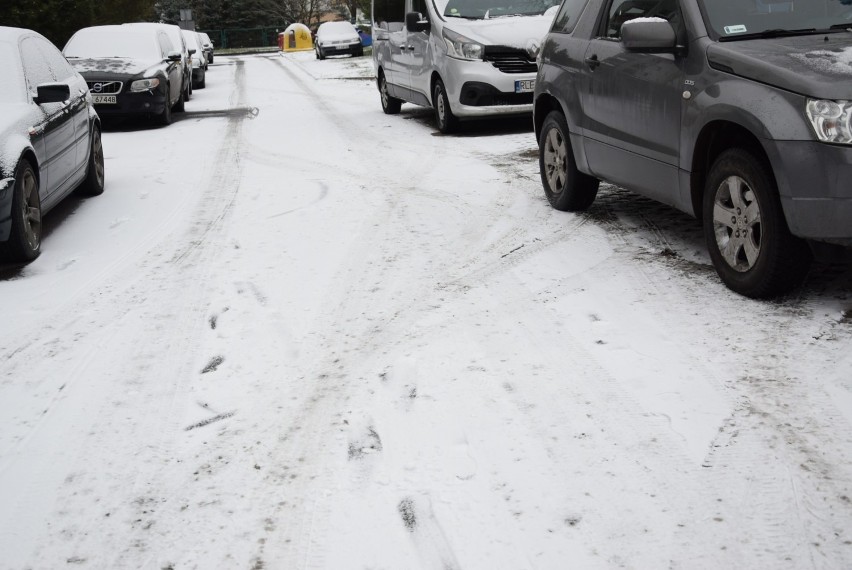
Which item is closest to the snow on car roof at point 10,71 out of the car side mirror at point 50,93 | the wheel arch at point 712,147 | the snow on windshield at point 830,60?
the car side mirror at point 50,93

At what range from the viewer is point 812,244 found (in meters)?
4.97

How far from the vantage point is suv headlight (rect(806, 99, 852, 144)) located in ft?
15.3

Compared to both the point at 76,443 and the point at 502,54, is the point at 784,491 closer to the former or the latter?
the point at 76,443

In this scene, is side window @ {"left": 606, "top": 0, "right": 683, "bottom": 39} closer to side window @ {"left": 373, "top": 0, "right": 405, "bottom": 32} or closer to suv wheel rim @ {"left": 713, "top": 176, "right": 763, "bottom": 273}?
suv wheel rim @ {"left": 713, "top": 176, "right": 763, "bottom": 273}

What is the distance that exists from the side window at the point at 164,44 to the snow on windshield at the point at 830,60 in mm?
13916

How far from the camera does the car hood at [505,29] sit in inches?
499

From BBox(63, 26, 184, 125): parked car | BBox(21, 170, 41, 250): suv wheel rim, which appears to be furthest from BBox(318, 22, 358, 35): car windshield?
BBox(21, 170, 41, 250): suv wheel rim

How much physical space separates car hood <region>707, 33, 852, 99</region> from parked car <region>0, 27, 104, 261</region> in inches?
185

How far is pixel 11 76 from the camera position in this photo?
26.8 feet

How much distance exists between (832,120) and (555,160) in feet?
11.4

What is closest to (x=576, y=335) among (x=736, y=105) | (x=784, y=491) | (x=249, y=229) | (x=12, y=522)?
(x=736, y=105)

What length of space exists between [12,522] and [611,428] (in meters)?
2.17

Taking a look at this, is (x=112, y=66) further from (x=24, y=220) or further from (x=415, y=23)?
(x=24, y=220)

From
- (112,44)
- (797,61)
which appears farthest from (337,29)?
(797,61)
